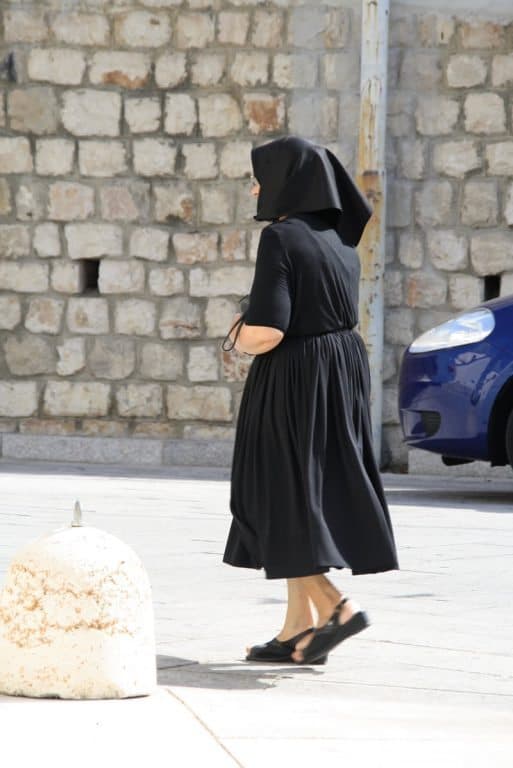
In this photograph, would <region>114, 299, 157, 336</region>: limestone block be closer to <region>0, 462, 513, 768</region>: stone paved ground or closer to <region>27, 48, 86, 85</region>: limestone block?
<region>27, 48, 86, 85</region>: limestone block

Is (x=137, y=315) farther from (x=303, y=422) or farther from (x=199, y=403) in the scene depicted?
(x=303, y=422)

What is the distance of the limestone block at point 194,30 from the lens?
13.8m

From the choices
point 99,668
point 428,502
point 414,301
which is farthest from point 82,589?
point 414,301

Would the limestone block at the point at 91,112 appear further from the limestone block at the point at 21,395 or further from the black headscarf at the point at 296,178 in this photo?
the black headscarf at the point at 296,178

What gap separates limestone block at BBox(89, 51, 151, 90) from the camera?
544 inches

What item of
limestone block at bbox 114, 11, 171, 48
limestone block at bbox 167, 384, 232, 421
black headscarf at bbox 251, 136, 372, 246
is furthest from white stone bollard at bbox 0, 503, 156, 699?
limestone block at bbox 114, 11, 171, 48

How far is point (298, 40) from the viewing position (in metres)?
13.7

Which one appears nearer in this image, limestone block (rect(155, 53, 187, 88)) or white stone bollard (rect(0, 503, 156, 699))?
white stone bollard (rect(0, 503, 156, 699))

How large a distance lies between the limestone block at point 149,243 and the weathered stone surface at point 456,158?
7.08ft

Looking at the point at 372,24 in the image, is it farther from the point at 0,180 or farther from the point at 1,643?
the point at 1,643

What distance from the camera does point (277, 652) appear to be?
520cm

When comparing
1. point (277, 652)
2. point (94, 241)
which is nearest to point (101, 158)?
point (94, 241)

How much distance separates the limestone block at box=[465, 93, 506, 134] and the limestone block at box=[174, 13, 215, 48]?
6.73 feet

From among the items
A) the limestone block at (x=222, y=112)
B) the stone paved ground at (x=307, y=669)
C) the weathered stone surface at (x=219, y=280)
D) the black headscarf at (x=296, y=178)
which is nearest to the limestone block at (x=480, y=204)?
the weathered stone surface at (x=219, y=280)
